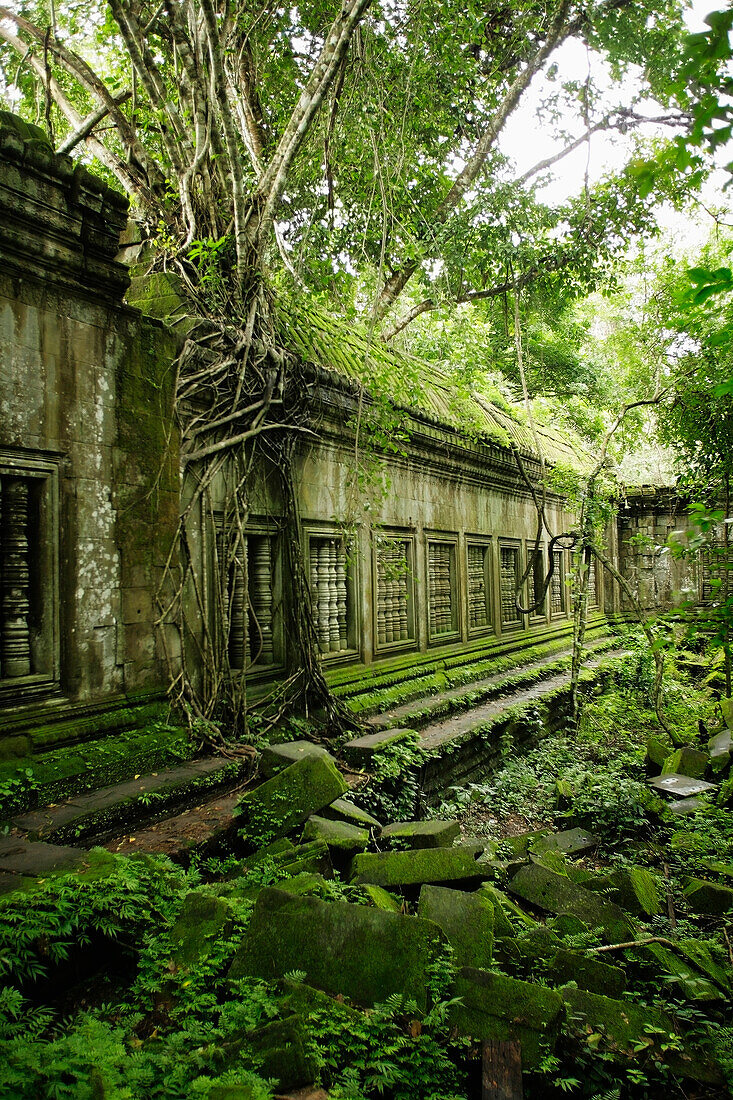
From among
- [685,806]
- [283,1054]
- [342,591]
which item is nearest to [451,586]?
[342,591]

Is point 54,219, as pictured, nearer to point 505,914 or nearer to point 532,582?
point 505,914

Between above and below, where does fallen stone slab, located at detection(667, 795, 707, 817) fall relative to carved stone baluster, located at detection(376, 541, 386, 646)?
below

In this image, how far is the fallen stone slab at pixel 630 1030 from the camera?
2357 mm

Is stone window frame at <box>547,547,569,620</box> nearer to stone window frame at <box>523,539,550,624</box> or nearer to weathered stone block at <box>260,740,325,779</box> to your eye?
stone window frame at <box>523,539,550,624</box>

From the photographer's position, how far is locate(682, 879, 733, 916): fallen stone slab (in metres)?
3.78

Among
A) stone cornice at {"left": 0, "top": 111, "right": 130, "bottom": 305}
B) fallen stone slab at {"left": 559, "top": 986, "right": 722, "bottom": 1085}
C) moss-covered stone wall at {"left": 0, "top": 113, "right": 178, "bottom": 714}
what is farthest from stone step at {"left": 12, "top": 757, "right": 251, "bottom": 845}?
stone cornice at {"left": 0, "top": 111, "right": 130, "bottom": 305}

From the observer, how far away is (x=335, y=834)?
3.58 metres

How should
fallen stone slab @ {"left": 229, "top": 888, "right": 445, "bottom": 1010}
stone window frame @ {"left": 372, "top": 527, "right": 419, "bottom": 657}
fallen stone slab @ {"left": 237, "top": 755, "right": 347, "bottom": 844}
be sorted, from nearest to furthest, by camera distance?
fallen stone slab @ {"left": 229, "top": 888, "right": 445, "bottom": 1010}
fallen stone slab @ {"left": 237, "top": 755, "right": 347, "bottom": 844}
stone window frame @ {"left": 372, "top": 527, "right": 419, "bottom": 657}

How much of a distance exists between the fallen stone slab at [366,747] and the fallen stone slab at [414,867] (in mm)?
1749

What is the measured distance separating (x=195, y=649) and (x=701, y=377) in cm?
710

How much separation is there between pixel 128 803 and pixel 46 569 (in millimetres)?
1501

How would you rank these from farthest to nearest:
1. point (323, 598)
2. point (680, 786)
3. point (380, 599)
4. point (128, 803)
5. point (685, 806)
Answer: point (380, 599) < point (323, 598) < point (680, 786) < point (685, 806) < point (128, 803)

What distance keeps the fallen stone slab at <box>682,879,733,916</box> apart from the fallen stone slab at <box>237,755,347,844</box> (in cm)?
225

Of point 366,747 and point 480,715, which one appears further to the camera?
point 480,715
